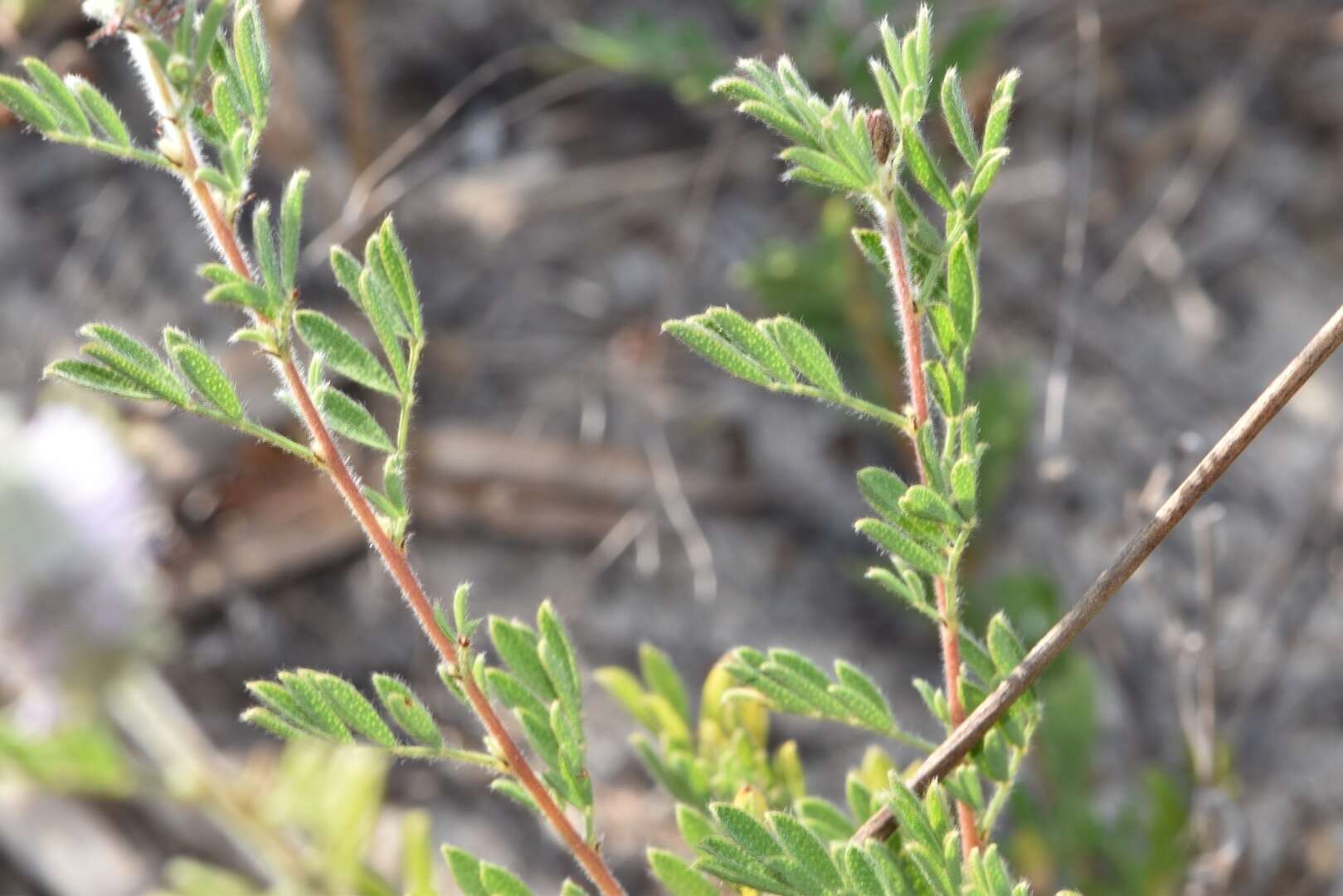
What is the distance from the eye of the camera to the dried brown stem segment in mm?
823

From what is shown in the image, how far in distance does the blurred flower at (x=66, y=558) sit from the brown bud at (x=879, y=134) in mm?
1204

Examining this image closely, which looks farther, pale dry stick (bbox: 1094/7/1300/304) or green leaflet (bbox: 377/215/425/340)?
pale dry stick (bbox: 1094/7/1300/304)

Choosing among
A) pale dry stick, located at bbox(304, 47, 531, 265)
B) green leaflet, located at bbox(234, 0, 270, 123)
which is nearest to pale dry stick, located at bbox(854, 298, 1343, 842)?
green leaflet, located at bbox(234, 0, 270, 123)

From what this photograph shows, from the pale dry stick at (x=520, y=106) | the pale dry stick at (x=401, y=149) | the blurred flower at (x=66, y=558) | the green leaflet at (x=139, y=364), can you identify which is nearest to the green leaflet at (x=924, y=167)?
the green leaflet at (x=139, y=364)

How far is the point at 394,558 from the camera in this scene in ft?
2.81

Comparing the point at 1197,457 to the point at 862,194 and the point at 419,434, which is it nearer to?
the point at 419,434

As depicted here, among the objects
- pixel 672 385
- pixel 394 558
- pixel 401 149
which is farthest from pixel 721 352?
pixel 672 385

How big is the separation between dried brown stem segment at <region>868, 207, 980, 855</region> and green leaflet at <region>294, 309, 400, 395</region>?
1.05ft

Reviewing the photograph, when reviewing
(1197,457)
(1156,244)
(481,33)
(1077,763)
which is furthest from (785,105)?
(481,33)

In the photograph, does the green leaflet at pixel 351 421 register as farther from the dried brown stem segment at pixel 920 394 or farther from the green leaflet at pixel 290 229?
the dried brown stem segment at pixel 920 394

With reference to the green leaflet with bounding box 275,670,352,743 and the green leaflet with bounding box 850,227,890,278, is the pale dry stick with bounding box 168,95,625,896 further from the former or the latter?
the green leaflet with bounding box 850,227,890,278

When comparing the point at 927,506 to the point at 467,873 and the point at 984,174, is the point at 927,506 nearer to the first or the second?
the point at 984,174

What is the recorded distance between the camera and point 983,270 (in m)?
2.99

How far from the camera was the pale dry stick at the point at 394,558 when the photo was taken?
32.3 inches
